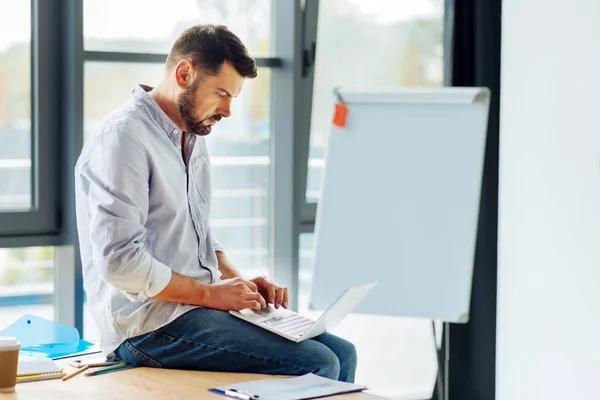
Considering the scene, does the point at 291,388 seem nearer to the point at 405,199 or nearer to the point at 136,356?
the point at 136,356

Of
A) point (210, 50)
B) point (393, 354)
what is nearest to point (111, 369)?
point (210, 50)

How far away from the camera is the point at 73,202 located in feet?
10.3

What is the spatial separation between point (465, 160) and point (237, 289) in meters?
1.23

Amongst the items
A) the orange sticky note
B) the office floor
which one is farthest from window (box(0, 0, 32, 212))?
the office floor

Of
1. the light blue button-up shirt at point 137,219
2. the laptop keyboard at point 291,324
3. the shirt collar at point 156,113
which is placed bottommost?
the laptop keyboard at point 291,324

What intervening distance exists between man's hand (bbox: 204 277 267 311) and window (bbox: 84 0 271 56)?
1.19 m

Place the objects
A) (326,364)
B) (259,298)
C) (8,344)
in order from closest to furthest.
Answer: (8,344) → (326,364) → (259,298)

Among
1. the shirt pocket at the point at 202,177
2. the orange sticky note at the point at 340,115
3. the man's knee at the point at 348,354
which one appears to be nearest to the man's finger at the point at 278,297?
the man's knee at the point at 348,354

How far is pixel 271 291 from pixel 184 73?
672 mm

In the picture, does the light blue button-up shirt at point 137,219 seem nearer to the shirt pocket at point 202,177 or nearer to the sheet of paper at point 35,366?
the shirt pocket at point 202,177

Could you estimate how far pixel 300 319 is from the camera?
104 inches

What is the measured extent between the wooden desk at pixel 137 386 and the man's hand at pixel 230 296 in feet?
0.60

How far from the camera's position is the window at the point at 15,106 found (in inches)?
122

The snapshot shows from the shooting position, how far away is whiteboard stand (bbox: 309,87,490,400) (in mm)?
3334
